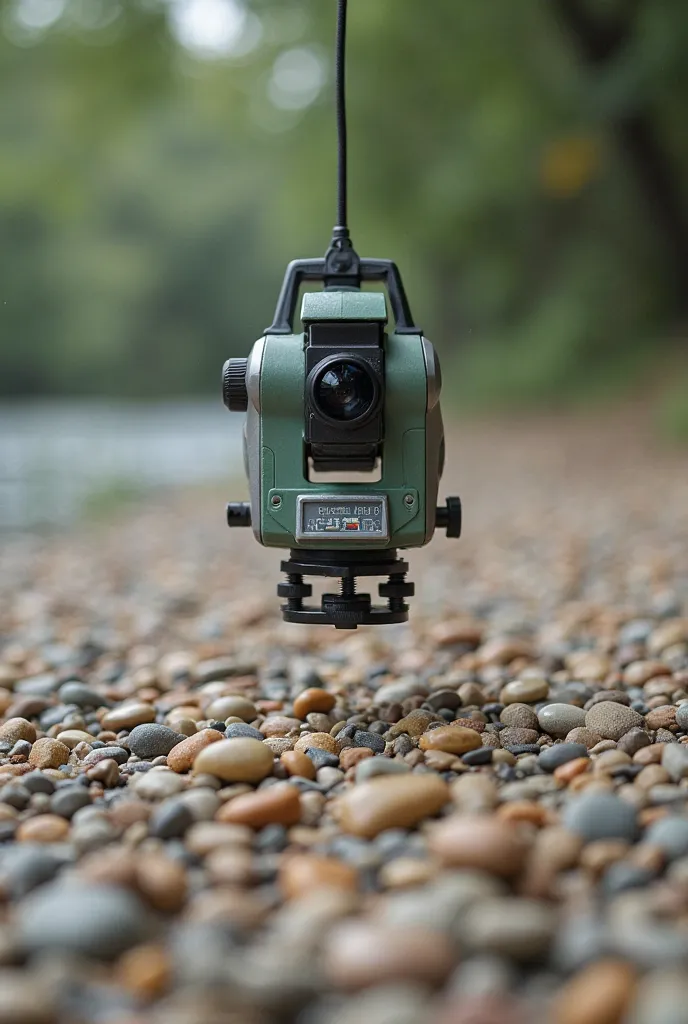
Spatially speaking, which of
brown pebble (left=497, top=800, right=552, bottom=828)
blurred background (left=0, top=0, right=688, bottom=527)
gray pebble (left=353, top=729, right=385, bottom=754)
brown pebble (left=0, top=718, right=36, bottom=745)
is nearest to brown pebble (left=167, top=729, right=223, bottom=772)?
gray pebble (left=353, top=729, right=385, bottom=754)

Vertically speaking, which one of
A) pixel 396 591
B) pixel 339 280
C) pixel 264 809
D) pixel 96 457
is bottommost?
pixel 96 457

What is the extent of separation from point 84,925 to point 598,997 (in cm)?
55

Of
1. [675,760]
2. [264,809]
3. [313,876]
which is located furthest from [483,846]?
[675,760]

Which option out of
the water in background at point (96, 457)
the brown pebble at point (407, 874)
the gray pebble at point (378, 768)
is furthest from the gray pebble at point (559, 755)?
the water in background at point (96, 457)

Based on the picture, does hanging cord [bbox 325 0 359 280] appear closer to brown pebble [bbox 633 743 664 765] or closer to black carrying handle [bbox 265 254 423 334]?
black carrying handle [bbox 265 254 423 334]

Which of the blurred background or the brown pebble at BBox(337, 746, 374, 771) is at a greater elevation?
the blurred background

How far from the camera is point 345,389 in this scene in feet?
5.95

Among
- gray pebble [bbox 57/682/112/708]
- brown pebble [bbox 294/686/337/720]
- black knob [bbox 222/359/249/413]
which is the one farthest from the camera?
gray pebble [bbox 57/682/112/708]

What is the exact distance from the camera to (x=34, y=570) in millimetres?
5305

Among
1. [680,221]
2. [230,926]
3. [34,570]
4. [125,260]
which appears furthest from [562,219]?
[125,260]

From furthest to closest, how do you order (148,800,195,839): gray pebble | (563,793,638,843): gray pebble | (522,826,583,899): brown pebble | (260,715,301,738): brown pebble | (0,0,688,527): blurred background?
(0,0,688,527): blurred background
(260,715,301,738): brown pebble
(148,800,195,839): gray pebble
(563,793,638,843): gray pebble
(522,826,583,899): brown pebble

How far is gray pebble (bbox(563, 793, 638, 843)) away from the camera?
4.86 ft

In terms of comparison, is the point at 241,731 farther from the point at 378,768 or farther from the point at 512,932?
the point at 512,932

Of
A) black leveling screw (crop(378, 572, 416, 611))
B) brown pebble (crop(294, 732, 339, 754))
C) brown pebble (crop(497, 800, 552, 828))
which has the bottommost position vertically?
brown pebble (crop(294, 732, 339, 754))
